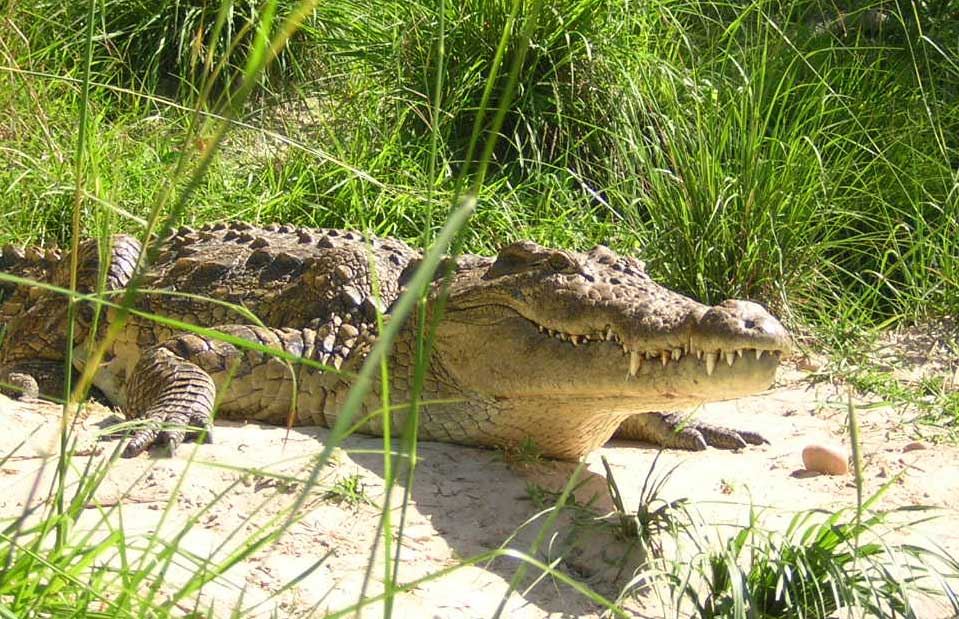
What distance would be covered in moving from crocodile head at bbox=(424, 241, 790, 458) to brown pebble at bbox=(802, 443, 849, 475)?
0.76 meters

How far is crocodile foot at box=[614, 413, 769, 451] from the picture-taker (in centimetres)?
455

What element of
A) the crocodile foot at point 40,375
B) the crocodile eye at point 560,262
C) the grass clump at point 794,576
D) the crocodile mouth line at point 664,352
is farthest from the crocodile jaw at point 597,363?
the crocodile foot at point 40,375

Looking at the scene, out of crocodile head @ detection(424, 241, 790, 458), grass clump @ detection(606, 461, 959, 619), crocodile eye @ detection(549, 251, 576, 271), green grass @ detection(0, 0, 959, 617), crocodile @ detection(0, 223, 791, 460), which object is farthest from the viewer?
green grass @ detection(0, 0, 959, 617)

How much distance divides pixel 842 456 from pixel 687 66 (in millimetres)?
3766

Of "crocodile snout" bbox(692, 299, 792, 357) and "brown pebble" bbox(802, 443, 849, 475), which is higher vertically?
"crocodile snout" bbox(692, 299, 792, 357)

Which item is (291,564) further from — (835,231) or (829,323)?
(835,231)

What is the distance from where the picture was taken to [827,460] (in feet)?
13.5

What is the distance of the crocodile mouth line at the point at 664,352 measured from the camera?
10.8ft

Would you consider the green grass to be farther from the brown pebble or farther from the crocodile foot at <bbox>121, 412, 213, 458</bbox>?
the crocodile foot at <bbox>121, 412, 213, 458</bbox>

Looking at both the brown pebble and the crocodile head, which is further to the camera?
the brown pebble

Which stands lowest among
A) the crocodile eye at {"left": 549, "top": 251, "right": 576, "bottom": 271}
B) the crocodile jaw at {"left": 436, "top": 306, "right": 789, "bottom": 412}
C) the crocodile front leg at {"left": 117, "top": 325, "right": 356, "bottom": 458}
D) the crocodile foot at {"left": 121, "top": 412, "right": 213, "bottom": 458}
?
the crocodile foot at {"left": 121, "top": 412, "right": 213, "bottom": 458}

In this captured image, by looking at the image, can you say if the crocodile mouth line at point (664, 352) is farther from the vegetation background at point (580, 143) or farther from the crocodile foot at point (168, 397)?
the vegetation background at point (580, 143)

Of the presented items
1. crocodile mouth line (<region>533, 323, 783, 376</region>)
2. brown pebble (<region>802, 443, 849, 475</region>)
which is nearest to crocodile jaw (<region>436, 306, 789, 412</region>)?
crocodile mouth line (<region>533, 323, 783, 376</region>)

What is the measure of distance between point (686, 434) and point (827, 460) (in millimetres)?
632
